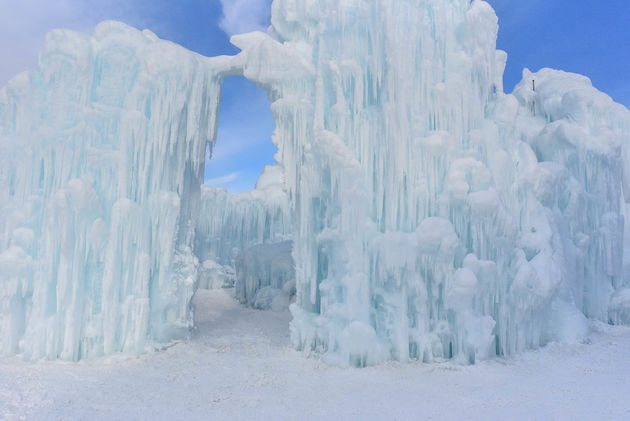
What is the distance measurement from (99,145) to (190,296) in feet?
16.2

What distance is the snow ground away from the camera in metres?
7.55

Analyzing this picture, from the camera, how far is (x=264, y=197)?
27141 mm

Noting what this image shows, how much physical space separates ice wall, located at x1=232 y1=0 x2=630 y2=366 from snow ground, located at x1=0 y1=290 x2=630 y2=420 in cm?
85

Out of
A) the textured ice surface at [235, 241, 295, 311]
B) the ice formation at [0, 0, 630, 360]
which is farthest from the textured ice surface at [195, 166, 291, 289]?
the ice formation at [0, 0, 630, 360]

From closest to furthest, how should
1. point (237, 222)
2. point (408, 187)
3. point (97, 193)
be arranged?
1. point (408, 187)
2. point (97, 193)
3. point (237, 222)

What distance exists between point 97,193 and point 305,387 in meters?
7.12

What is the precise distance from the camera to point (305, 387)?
360 inches

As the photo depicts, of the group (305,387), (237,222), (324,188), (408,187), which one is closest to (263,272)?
(237,222)

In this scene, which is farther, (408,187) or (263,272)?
(263,272)

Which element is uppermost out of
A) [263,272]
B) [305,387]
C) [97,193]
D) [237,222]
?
[237,222]

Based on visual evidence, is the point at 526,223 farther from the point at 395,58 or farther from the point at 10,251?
the point at 10,251

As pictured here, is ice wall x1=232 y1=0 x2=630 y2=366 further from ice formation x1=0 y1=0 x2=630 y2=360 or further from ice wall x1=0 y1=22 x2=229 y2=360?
ice wall x1=0 y1=22 x2=229 y2=360

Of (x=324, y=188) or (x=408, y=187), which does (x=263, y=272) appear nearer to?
(x=324, y=188)

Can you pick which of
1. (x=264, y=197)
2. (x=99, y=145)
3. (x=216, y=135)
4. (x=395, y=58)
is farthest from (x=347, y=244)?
(x=264, y=197)
